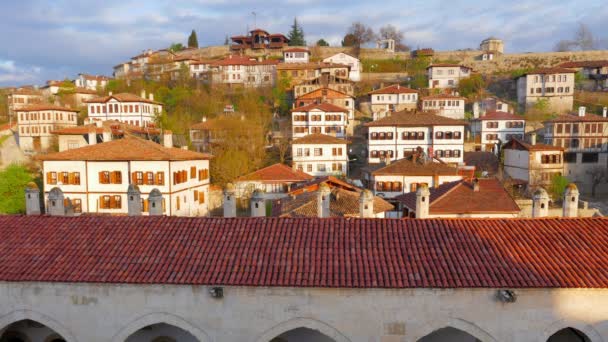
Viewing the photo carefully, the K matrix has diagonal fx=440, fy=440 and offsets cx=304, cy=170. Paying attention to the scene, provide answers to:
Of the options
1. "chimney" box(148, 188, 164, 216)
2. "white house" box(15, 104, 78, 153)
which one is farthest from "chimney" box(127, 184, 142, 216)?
"white house" box(15, 104, 78, 153)

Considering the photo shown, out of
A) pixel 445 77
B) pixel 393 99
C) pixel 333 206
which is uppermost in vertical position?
pixel 445 77

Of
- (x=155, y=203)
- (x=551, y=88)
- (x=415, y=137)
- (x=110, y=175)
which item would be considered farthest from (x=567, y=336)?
(x=551, y=88)

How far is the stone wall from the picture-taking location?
10352 mm

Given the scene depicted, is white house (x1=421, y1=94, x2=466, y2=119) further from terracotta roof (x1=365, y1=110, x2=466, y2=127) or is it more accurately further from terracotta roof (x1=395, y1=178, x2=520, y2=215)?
terracotta roof (x1=395, y1=178, x2=520, y2=215)

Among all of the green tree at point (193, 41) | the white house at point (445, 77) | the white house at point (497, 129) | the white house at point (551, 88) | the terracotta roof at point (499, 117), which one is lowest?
the white house at point (497, 129)

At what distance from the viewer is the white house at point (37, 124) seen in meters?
55.1

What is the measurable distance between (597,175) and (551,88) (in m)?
21.9

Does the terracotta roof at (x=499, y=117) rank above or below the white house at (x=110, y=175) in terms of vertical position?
above

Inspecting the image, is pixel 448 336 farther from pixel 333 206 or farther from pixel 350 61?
pixel 350 61

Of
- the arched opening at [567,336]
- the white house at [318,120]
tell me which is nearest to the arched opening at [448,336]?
the arched opening at [567,336]

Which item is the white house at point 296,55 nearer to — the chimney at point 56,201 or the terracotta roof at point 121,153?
the terracotta roof at point 121,153

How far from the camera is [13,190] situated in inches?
1483

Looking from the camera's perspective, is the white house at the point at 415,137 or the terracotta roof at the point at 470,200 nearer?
the terracotta roof at the point at 470,200

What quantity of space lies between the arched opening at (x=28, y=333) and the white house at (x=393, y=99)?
2140 inches
